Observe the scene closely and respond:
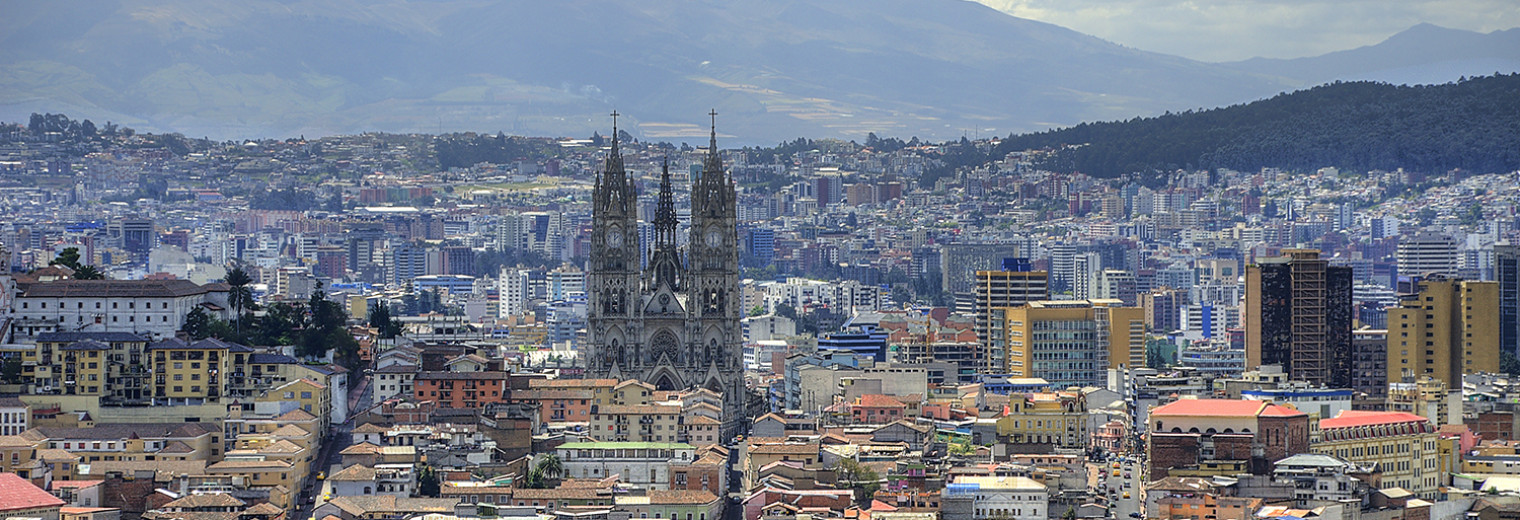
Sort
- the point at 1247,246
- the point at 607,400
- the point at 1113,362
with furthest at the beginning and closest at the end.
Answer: the point at 1247,246
the point at 1113,362
the point at 607,400

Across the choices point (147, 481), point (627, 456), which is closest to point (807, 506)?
point (627, 456)

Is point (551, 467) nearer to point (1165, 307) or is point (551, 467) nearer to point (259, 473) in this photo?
point (259, 473)

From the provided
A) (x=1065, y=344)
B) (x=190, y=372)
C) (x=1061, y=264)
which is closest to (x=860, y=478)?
(x=190, y=372)

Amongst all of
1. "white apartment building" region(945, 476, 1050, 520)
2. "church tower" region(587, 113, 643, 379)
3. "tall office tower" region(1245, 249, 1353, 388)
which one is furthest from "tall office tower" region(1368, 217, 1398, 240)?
"white apartment building" region(945, 476, 1050, 520)

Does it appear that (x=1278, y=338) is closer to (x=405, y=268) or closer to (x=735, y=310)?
(x=735, y=310)

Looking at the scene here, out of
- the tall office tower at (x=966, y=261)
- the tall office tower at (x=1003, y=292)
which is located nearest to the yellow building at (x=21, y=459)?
the tall office tower at (x=1003, y=292)

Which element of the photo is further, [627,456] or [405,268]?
[405,268]

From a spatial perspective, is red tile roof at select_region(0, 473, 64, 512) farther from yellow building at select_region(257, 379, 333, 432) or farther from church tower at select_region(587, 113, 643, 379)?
church tower at select_region(587, 113, 643, 379)

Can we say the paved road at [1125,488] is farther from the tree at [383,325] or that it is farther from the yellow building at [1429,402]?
the tree at [383,325]
